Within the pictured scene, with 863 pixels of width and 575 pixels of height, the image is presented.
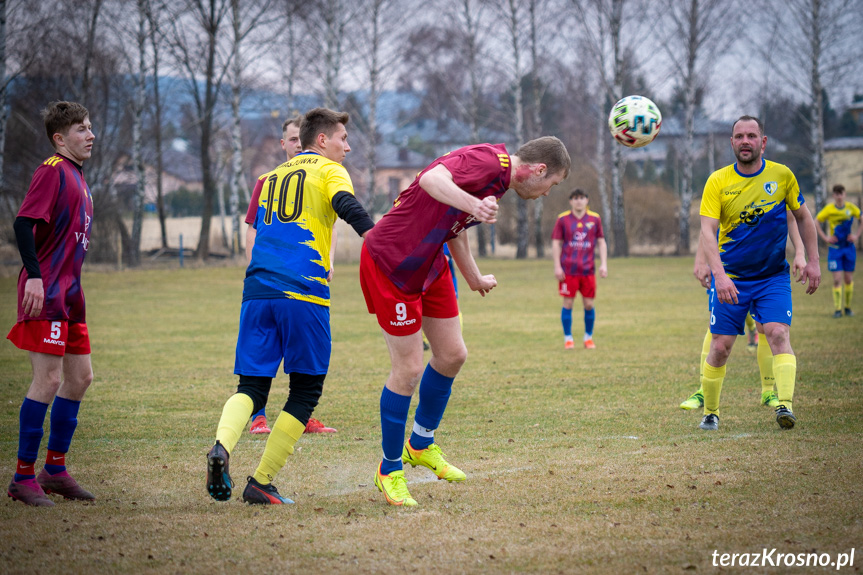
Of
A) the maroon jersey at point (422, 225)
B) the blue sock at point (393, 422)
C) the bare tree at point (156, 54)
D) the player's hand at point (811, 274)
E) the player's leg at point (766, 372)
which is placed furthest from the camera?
the bare tree at point (156, 54)

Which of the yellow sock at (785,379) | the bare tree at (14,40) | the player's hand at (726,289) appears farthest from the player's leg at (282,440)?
the bare tree at (14,40)

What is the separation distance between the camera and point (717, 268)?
573 centimetres

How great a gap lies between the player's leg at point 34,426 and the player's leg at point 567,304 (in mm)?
7686

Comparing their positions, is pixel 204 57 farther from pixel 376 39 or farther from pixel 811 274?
pixel 811 274

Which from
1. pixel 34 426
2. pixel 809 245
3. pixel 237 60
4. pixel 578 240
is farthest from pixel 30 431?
pixel 237 60

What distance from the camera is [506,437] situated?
19.0ft

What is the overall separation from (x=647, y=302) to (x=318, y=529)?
14.7m

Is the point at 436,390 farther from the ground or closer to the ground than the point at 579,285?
closer to the ground

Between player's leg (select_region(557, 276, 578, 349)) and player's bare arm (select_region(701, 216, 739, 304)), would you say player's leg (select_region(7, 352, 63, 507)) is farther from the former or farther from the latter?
player's leg (select_region(557, 276, 578, 349))

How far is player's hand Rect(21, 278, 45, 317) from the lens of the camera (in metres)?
4.14

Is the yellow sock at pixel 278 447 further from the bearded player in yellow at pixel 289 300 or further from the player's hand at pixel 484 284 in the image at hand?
the player's hand at pixel 484 284

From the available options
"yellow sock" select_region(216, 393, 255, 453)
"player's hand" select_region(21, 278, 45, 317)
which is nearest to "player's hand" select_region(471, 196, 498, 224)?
"yellow sock" select_region(216, 393, 255, 453)

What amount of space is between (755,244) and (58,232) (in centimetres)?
487

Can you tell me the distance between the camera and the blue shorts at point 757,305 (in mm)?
5887
